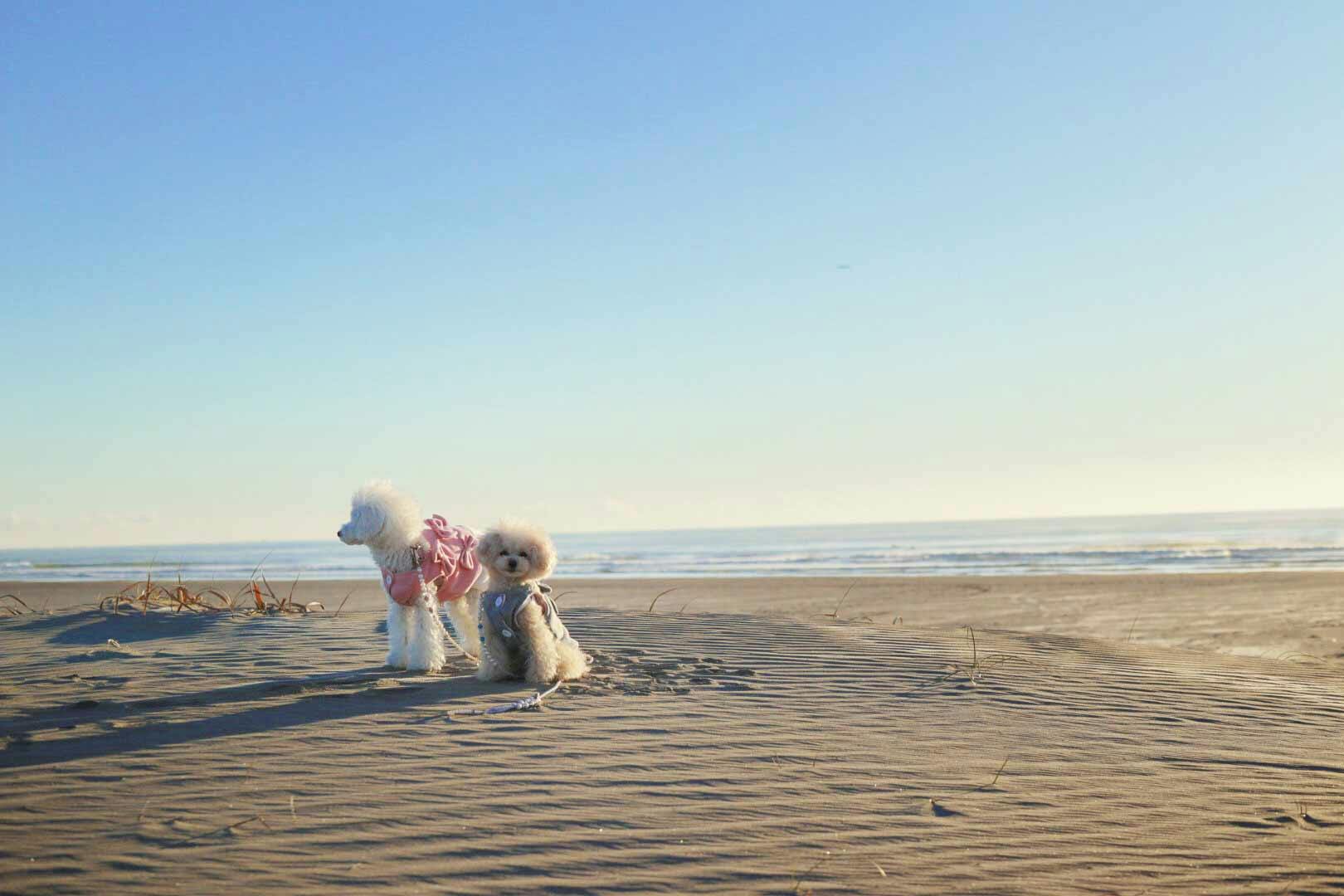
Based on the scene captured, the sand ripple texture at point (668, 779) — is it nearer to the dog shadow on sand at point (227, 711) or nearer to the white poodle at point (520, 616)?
the dog shadow on sand at point (227, 711)

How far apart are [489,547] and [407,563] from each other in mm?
696

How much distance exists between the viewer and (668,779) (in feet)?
15.1

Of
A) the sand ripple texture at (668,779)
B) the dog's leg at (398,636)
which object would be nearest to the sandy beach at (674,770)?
the sand ripple texture at (668,779)

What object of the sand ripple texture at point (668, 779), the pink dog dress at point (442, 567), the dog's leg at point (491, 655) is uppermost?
the pink dog dress at point (442, 567)

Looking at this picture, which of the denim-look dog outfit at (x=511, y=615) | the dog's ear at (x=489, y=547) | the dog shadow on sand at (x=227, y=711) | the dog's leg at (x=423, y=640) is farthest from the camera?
the dog's leg at (x=423, y=640)

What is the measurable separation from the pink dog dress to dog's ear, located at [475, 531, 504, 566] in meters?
0.33

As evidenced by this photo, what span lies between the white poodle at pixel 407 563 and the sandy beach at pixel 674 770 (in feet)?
1.00

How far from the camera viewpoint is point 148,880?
3.42 metres

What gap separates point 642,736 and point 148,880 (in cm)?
251

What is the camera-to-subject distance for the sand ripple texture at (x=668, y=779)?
12.0 ft

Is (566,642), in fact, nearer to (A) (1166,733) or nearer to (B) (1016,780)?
(B) (1016,780)

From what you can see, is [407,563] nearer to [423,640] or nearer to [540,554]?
[423,640]

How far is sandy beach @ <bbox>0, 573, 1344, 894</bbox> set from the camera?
3.69 meters

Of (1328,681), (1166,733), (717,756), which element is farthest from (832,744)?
(1328,681)
